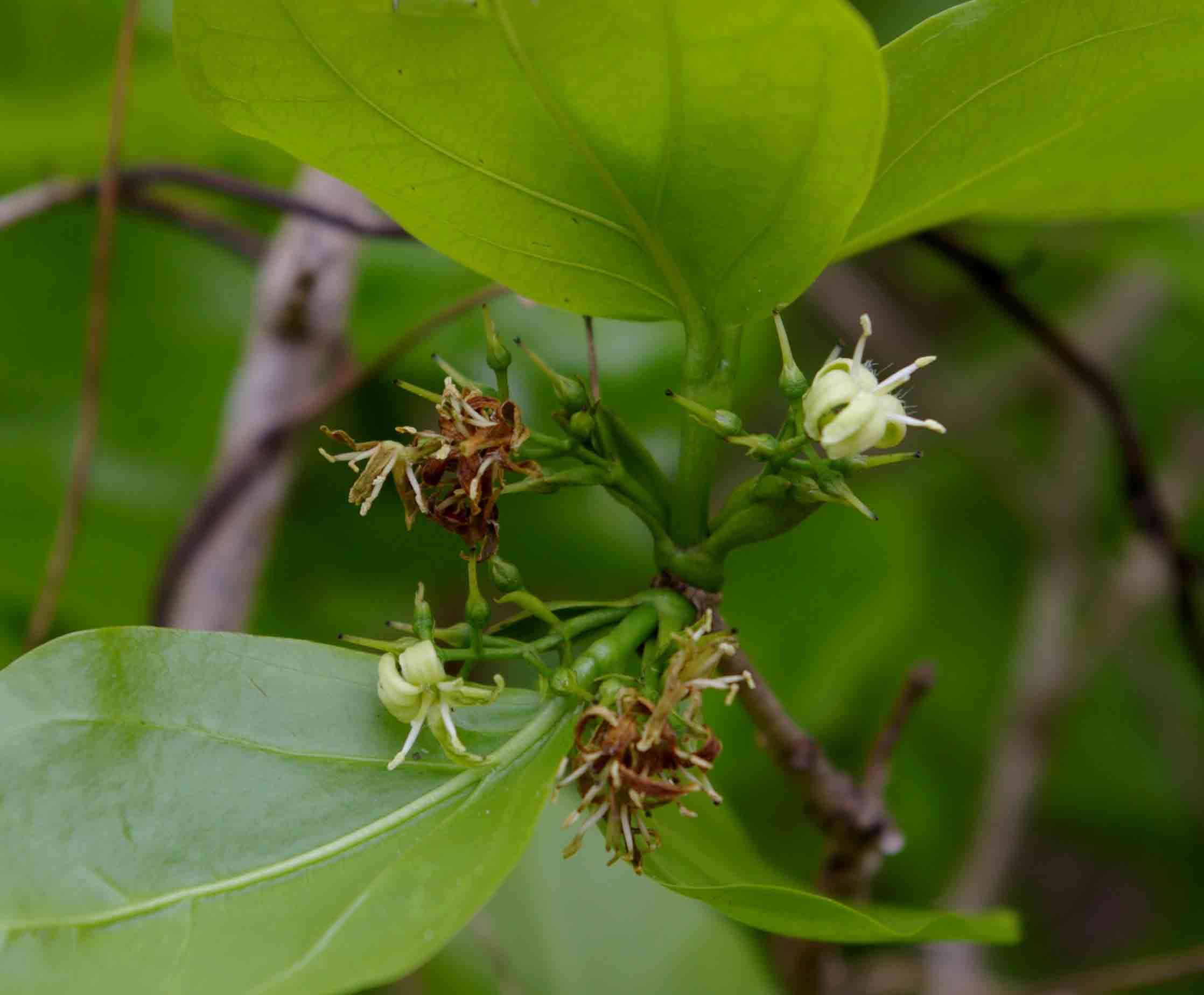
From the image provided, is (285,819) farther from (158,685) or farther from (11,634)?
(11,634)

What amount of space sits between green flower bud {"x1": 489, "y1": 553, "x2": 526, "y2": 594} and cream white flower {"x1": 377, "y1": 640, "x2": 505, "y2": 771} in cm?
5

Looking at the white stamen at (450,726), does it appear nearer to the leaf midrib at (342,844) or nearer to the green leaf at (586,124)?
the leaf midrib at (342,844)

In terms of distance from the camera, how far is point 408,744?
21.6 inches

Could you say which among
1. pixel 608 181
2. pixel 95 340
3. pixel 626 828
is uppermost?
pixel 608 181

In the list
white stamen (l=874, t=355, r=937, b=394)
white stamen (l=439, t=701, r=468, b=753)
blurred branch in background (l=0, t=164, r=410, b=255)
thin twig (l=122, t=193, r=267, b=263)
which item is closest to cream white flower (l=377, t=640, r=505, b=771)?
white stamen (l=439, t=701, r=468, b=753)

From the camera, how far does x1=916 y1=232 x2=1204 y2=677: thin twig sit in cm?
105

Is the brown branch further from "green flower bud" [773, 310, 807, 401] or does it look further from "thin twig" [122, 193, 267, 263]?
"thin twig" [122, 193, 267, 263]

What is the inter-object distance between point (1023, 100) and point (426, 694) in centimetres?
39

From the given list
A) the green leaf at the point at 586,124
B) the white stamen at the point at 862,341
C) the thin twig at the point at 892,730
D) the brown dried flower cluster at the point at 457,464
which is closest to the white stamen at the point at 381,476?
the brown dried flower cluster at the point at 457,464

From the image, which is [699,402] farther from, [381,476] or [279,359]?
[279,359]

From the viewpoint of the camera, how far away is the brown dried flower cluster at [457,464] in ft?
1.86

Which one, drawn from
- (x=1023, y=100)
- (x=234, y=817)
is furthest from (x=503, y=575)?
(x=1023, y=100)

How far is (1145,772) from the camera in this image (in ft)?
6.05

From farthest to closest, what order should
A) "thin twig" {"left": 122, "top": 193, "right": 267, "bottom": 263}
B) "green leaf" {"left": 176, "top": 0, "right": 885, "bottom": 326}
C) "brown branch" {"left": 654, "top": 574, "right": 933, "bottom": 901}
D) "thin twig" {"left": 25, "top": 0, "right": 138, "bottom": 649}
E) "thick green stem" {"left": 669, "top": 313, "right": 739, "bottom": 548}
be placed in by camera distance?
"thin twig" {"left": 122, "top": 193, "right": 267, "bottom": 263} → "thin twig" {"left": 25, "top": 0, "right": 138, "bottom": 649} → "brown branch" {"left": 654, "top": 574, "right": 933, "bottom": 901} → "thick green stem" {"left": 669, "top": 313, "right": 739, "bottom": 548} → "green leaf" {"left": 176, "top": 0, "right": 885, "bottom": 326}
